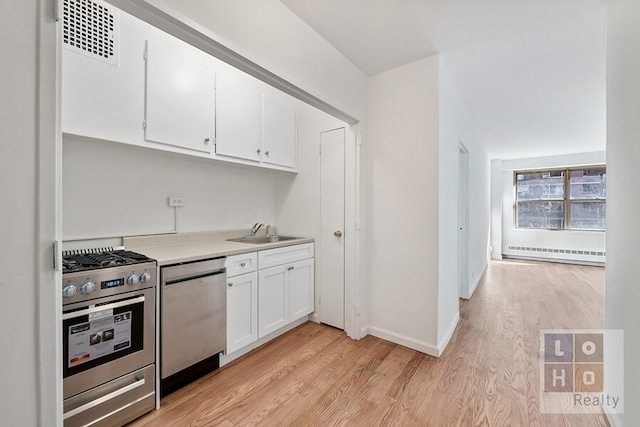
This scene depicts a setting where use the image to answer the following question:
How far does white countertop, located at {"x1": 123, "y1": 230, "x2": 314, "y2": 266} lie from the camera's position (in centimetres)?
187

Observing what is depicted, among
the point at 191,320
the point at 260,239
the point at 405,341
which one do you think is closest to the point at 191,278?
the point at 191,320

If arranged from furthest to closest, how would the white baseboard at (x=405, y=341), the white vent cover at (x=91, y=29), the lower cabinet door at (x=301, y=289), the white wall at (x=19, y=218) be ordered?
the lower cabinet door at (x=301, y=289) → the white baseboard at (x=405, y=341) → the white vent cover at (x=91, y=29) → the white wall at (x=19, y=218)

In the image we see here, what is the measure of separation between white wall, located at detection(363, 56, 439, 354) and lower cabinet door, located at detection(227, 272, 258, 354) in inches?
44.6

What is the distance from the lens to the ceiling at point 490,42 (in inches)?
70.7

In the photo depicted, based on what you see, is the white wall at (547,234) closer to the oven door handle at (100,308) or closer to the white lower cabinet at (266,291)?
the white lower cabinet at (266,291)

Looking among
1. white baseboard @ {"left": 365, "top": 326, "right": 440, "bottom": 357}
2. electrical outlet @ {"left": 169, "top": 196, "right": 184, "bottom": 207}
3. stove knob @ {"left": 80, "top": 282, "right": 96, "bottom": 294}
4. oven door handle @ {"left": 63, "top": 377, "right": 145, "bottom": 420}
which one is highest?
electrical outlet @ {"left": 169, "top": 196, "right": 184, "bottom": 207}

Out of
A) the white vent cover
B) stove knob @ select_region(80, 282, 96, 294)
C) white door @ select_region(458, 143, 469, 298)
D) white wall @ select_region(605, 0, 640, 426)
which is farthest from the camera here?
white door @ select_region(458, 143, 469, 298)

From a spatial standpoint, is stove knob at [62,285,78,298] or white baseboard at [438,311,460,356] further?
white baseboard at [438,311,460,356]

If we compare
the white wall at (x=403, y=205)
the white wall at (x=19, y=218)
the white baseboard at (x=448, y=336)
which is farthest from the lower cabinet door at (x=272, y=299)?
the white wall at (x=19, y=218)

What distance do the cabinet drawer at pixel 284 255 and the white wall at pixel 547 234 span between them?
6340mm

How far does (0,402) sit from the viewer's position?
0.78m

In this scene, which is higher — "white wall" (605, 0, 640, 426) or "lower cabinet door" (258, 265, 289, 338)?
"white wall" (605, 0, 640, 426)

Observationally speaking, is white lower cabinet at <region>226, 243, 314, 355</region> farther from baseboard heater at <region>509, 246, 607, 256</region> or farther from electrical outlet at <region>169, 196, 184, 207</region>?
baseboard heater at <region>509, 246, 607, 256</region>

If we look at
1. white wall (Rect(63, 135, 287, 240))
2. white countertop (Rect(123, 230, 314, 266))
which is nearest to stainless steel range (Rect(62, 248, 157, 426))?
white countertop (Rect(123, 230, 314, 266))
